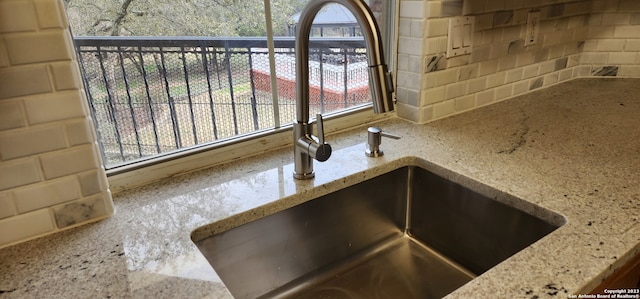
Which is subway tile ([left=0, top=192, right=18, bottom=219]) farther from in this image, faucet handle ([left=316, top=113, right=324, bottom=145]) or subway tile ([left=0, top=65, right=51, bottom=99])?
faucet handle ([left=316, top=113, right=324, bottom=145])

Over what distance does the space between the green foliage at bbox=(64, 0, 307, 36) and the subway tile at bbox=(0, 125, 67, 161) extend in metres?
0.24

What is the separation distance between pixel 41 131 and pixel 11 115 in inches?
1.9

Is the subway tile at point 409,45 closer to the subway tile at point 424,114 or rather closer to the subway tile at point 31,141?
the subway tile at point 424,114

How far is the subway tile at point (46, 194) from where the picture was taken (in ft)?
2.31

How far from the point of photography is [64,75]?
2.24 ft

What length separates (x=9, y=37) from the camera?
0.62m

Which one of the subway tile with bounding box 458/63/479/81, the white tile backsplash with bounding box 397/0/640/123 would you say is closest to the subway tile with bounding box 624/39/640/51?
the white tile backsplash with bounding box 397/0/640/123

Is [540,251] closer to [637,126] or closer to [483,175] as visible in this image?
[483,175]

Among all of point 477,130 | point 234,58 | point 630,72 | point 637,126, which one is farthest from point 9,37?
point 630,72

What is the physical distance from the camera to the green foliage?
2.71ft

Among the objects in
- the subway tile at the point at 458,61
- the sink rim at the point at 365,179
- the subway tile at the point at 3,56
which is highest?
the subway tile at the point at 3,56

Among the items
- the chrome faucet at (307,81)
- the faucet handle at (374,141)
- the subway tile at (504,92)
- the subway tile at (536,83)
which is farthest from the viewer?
the subway tile at (536,83)

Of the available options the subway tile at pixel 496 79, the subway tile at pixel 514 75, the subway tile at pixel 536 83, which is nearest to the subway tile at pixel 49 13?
the subway tile at pixel 496 79

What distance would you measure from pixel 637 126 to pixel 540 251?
→ 801 millimetres
